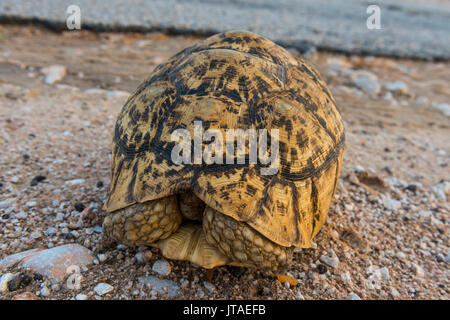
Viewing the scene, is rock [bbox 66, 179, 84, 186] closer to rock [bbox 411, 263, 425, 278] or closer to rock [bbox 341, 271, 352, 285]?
rock [bbox 341, 271, 352, 285]

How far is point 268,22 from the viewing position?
6.62 meters

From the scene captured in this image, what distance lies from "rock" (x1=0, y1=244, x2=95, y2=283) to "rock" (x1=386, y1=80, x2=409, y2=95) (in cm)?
447

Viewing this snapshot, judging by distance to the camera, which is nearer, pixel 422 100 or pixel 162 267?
pixel 162 267

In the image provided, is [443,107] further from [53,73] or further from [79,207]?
[53,73]

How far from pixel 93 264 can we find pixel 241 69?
4.10 ft

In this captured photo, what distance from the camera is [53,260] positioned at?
6.14 feet

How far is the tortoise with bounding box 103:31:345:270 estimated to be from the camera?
5.65 ft

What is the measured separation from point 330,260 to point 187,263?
82 centimetres

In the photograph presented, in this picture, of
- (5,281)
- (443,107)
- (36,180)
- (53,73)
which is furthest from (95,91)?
(443,107)

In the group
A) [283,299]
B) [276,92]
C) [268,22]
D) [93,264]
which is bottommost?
[283,299]

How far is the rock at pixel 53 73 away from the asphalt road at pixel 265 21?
3.92 ft

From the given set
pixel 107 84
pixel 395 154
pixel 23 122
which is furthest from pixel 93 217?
pixel 395 154

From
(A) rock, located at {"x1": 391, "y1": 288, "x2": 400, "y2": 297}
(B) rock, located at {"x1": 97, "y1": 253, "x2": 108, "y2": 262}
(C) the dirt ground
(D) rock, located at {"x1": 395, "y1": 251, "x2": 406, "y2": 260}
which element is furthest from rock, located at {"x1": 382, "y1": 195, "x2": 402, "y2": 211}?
(B) rock, located at {"x1": 97, "y1": 253, "x2": 108, "y2": 262}

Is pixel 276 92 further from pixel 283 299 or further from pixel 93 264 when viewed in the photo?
pixel 93 264
